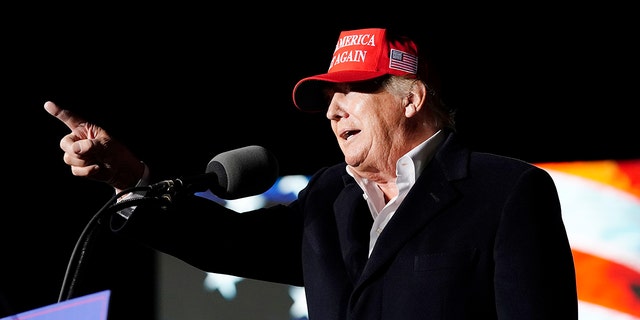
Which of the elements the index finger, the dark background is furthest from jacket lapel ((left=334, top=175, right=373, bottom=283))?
the dark background

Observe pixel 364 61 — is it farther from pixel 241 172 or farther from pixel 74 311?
pixel 74 311

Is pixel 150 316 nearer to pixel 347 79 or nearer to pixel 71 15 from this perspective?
pixel 71 15

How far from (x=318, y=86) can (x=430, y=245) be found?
1.70 feet

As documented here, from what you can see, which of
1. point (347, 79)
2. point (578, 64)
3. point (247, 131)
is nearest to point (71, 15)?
point (247, 131)

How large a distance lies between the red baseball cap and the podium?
0.86 meters

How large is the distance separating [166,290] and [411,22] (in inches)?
71.1

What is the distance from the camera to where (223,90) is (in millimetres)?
3520

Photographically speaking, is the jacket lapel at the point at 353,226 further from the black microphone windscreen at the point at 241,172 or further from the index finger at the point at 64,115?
the index finger at the point at 64,115

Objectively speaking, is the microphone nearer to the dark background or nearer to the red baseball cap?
the red baseball cap

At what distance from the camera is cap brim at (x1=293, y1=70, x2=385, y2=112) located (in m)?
1.71

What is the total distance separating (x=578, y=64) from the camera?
8.81 feet

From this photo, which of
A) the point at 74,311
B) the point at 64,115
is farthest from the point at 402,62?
the point at 74,311

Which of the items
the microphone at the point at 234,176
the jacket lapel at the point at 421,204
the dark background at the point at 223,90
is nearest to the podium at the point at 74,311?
the microphone at the point at 234,176

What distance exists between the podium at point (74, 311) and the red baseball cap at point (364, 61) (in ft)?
2.83
